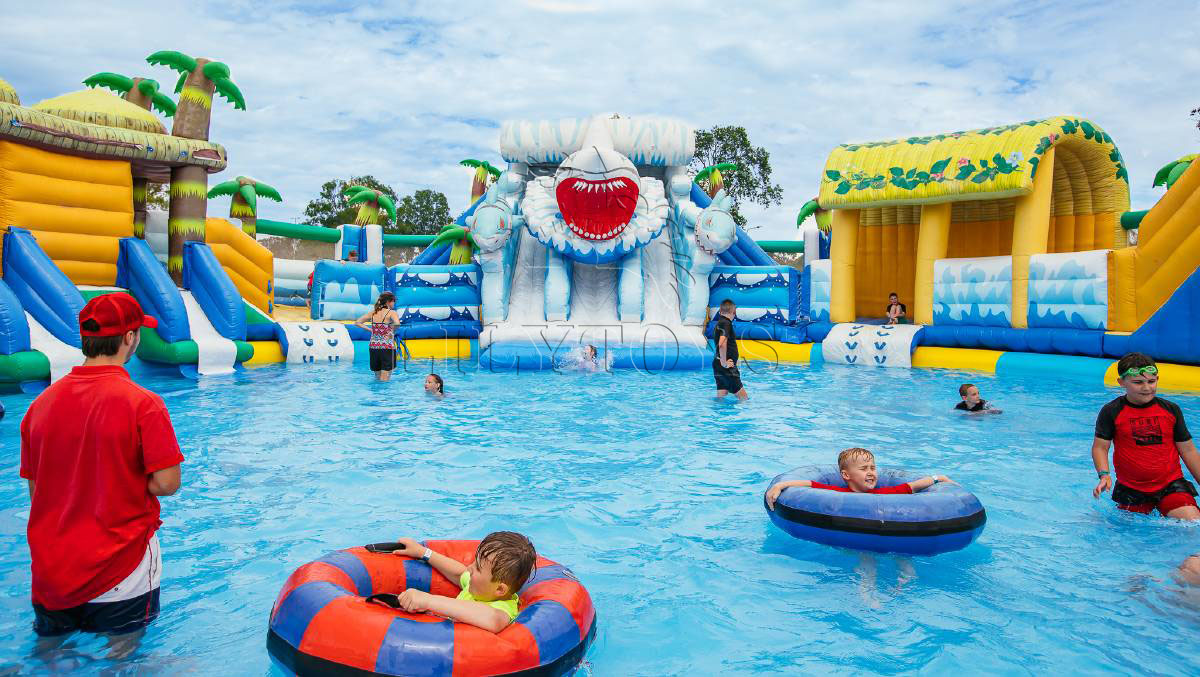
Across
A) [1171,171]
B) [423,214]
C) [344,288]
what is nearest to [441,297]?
[344,288]

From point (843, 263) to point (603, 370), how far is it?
13.0 ft

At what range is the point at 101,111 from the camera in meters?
8.90

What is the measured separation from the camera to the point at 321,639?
202 centimetres

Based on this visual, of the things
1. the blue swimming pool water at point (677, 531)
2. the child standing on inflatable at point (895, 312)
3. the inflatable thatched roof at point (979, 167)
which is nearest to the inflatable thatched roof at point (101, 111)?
the blue swimming pool water at point (677, 531)

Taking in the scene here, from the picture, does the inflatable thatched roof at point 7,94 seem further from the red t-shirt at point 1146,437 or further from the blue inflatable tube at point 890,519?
the red t-shirt at point 1146,437

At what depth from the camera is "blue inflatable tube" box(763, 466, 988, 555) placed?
2988 mm

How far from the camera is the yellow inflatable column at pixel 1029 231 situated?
31.0 feet

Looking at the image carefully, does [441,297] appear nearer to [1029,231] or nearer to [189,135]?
[189,135]

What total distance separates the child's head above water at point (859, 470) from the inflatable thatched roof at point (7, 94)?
849cm

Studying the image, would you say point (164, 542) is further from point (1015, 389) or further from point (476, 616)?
point (1015, 389)

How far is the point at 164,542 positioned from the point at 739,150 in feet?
79.7

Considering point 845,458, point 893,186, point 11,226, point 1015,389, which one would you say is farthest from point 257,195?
point 845,458

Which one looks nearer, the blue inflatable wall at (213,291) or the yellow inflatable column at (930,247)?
the blue inflatable wall at (213,291)

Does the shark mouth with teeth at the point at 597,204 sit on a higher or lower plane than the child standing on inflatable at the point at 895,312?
higher
